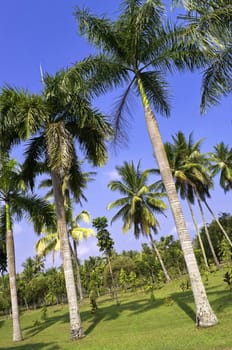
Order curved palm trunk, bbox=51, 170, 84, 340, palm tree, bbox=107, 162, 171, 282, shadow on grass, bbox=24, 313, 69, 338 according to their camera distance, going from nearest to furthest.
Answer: curved palm trunk, bbox=51, 170, 84, 340
shadow on grass, bbox=24, 313, 69, 338
palm tree, bbox=107, 162, 171, 282

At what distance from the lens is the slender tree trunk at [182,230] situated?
387 inches

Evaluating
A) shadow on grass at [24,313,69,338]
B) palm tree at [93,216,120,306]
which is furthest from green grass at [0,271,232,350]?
palm tree at [93,216,120,306]

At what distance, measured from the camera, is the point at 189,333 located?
369 inches

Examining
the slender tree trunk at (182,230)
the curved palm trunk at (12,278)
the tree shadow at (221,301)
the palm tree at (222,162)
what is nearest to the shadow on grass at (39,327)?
the curved palm trunk at (12,278)

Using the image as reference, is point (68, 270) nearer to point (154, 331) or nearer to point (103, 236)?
point (154, 331)

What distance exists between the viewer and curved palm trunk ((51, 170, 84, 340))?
12.8 m

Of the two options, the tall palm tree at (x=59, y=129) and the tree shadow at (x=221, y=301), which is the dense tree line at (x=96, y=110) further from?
the tree shadow at (x=221, y=301)

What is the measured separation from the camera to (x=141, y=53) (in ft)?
42.3

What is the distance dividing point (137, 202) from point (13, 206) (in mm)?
15038

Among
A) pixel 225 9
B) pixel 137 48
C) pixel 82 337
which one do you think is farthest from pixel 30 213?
pixel 225 9

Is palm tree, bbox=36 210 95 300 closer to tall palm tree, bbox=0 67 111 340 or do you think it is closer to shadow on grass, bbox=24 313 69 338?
shadow on grass, bbox=24 313 69 338

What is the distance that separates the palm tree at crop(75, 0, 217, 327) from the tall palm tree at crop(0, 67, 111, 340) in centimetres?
143

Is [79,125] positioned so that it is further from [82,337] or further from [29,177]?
[82,337]

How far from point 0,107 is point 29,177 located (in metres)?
4.07
